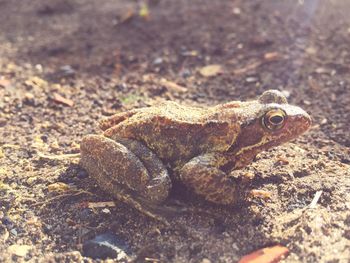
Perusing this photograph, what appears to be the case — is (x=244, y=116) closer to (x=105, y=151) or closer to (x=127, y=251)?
(x=105, y=151)

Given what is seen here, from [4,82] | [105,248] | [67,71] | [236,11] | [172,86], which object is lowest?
[105,248]

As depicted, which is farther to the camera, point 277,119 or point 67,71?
point 67,71

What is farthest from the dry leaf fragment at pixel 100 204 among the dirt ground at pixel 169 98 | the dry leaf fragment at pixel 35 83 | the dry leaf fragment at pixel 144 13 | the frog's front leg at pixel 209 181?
the dry leaf fragment at pixel 144 13

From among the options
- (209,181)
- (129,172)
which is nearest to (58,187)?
(129,172)

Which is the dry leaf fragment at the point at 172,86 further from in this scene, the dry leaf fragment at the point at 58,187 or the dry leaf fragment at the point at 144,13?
the dry leaf fragment at the point at 58,187

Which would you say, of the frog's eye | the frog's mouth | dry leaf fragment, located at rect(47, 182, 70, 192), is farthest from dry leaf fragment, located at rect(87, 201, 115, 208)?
the frog's eye

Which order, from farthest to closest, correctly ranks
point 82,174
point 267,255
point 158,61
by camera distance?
point 158,61, point 82,174, point 267,255

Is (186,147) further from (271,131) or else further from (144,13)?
(144,13)
